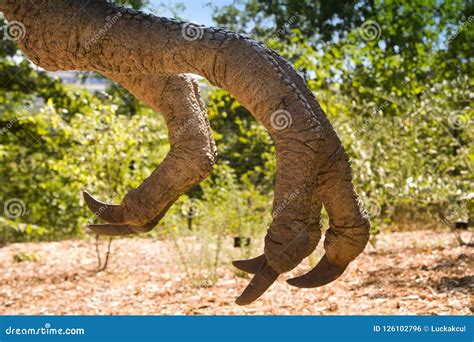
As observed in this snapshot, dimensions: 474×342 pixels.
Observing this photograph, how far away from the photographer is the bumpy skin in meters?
1.18

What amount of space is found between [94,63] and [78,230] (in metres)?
8.50

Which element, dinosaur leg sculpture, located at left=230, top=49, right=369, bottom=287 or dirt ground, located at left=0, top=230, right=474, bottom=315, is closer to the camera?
dinosaur leg sculpture, located at left=230, top=49, right=369, bottom=287

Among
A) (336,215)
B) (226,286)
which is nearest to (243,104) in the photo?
(336,215)

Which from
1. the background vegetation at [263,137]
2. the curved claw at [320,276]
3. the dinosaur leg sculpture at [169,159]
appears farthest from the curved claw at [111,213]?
the background vegetation at [263,137]

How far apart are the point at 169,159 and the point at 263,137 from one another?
17.1 feet

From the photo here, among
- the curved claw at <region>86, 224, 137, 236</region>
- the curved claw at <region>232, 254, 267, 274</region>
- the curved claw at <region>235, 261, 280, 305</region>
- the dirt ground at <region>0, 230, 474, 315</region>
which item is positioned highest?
the curved claw at <region>86, 224, 137, 236</region>

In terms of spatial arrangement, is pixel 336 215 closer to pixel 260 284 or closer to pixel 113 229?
pixel 260 284

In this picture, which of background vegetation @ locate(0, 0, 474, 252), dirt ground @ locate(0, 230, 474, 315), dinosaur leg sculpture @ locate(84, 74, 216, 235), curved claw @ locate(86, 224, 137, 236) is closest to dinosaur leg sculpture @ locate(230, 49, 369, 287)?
dinosaur leg sculpture @ locate(84, 74, 216, 235)

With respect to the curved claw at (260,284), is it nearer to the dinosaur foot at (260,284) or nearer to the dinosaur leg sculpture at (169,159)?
the dinosaur foot at (260,284)

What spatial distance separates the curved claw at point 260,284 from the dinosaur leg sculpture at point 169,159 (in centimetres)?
49

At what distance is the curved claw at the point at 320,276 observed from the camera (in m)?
1.26

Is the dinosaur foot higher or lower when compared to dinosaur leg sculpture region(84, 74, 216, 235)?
lower

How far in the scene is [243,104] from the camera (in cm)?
125

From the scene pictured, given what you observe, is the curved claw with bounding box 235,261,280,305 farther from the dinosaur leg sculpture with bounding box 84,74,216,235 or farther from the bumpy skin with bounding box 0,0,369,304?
the dinosaur leg sculpture with bounding box 84,74,216,235
